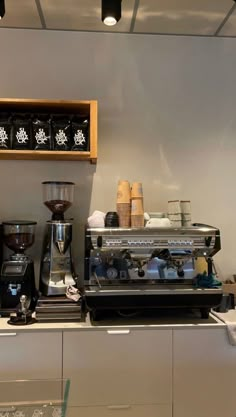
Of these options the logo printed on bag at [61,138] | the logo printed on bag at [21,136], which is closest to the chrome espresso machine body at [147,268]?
the logo printed on bag at [61,138]

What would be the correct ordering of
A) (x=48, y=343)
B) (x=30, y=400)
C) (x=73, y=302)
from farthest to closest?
1. (x=73, y=302)
2. (x=48, y=343)
3. (x=30, y=400)

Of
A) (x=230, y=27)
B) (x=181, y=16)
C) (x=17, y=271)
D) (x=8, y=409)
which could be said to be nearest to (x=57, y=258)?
(x=17, y=271)

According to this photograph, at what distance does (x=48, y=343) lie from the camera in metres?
2.01

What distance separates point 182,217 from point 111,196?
1.69 feet

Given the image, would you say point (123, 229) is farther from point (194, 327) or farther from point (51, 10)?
point (51, 10)

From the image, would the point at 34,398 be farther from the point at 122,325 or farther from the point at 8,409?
the point at 122,325

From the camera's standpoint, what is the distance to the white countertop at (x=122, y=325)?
2.01 metres

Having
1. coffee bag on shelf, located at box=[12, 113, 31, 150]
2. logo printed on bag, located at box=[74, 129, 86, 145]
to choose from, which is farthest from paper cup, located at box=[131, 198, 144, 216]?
coffee bag on shelf, located at box=[12, 113, 31, 150]

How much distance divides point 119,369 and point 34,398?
74 cm

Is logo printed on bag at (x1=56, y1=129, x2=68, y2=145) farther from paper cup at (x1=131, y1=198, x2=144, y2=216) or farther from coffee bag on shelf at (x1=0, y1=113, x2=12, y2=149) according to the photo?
paper cup at (x1=131, y1=198, x2=144, y2=216)

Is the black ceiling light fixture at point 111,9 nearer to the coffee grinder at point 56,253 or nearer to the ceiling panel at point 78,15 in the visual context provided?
the ceiling panel at point 78,15

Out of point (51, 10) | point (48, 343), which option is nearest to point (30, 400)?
point (48, 343)

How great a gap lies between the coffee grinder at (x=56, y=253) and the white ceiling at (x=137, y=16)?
1.04m

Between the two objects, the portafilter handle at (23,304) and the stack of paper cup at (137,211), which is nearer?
the portafilter handle at (23,304)
